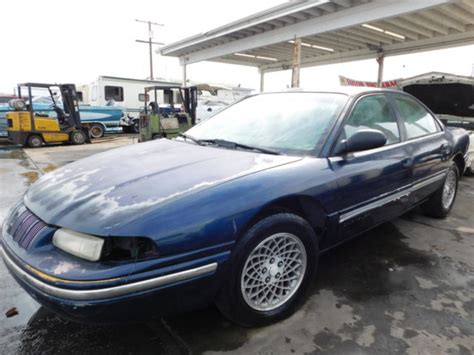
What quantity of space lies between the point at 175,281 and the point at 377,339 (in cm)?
127

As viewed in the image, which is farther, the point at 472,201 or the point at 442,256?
the point at 472,201

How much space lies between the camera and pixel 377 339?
206cm

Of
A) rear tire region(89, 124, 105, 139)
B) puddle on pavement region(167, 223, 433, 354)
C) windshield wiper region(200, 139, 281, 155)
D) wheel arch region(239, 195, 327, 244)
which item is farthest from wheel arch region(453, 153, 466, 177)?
rear tire region(89, 124, 105, 139)

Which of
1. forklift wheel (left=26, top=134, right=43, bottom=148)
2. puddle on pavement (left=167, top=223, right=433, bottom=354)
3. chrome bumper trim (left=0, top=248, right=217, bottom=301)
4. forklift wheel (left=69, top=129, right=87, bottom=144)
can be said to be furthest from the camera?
forklift wheel (left=69, top=129, right=87, bottom=144)

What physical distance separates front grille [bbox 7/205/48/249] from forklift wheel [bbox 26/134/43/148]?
1148cm

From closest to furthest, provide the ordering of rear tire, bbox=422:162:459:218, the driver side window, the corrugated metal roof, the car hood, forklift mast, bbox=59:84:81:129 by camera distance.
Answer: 1. the car hood
2. the driver side window
3. rear tire, bbox=422:162:459:218
4. the corrugated metal roof
5. forklift mast, bbox=59:84:81:129

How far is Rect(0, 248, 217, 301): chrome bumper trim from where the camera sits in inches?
61.1

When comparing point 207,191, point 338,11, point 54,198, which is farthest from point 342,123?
point 338,11


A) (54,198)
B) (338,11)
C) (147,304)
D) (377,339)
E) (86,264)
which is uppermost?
(338,11)

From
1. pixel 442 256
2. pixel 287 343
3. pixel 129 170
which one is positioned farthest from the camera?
pixel 442 256

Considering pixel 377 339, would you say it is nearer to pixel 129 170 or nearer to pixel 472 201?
pixel 129 170

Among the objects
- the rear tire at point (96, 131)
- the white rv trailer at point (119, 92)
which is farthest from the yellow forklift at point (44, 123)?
the white rv trailer at point (119, 92)

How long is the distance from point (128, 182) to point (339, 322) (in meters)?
1.57

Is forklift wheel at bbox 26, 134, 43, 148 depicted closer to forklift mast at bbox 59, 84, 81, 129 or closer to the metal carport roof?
forklift mast at bbox 59, 84, 81, 129
